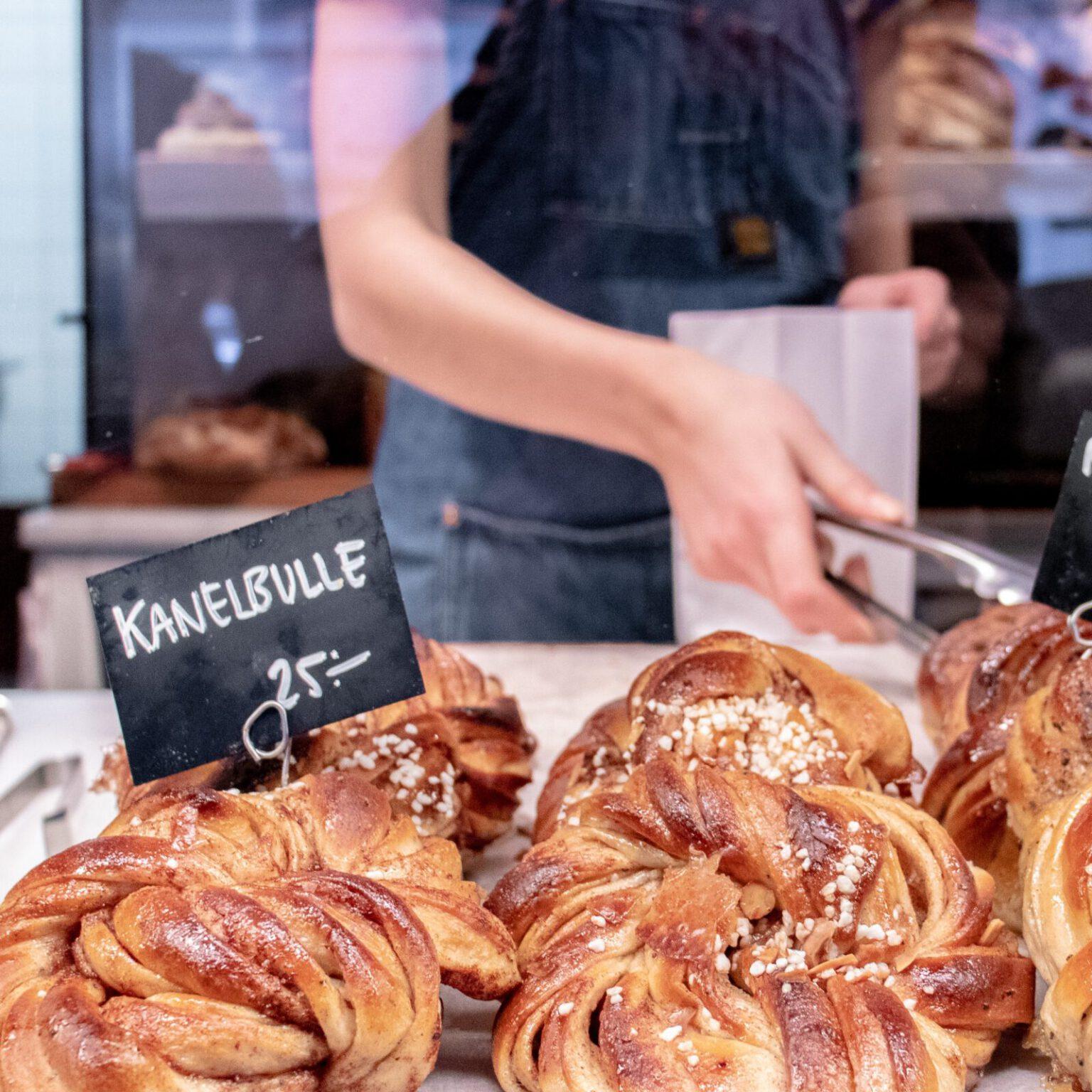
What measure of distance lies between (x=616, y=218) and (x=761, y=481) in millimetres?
692

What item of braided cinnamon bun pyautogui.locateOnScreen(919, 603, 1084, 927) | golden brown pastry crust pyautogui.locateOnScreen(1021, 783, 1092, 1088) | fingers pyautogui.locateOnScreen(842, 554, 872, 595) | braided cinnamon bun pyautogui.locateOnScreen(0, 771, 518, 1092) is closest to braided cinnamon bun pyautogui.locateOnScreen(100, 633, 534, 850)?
braided cinnamon bun pyautogui.locateOnScreen(0, 771, 518, 1092)

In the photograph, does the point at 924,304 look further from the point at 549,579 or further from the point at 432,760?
the point at 432,760

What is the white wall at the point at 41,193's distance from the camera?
247cm

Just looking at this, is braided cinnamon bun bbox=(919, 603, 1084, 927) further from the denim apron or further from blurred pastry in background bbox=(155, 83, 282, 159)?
blurred pastry in background bbox=(155, 83, 282, 159)

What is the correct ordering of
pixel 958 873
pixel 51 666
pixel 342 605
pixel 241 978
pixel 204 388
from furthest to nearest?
pixel 51 666
pixel 204 388
pixel 342 605
pixel 958 873
pixel 241 978

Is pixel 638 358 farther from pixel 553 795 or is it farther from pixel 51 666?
pixel 51 666

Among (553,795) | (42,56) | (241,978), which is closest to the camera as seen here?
(241,978)

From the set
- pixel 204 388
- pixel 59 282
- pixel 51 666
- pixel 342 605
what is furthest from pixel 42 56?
pixel 342 605

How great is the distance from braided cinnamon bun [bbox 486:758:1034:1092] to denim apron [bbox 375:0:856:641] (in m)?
1.39

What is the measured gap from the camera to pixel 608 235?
8.75 ft

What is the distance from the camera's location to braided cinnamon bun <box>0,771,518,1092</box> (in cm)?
106

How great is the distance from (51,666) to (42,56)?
1.40 m

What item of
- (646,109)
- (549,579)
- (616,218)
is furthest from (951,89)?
(549,579)

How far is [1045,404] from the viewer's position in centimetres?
279
